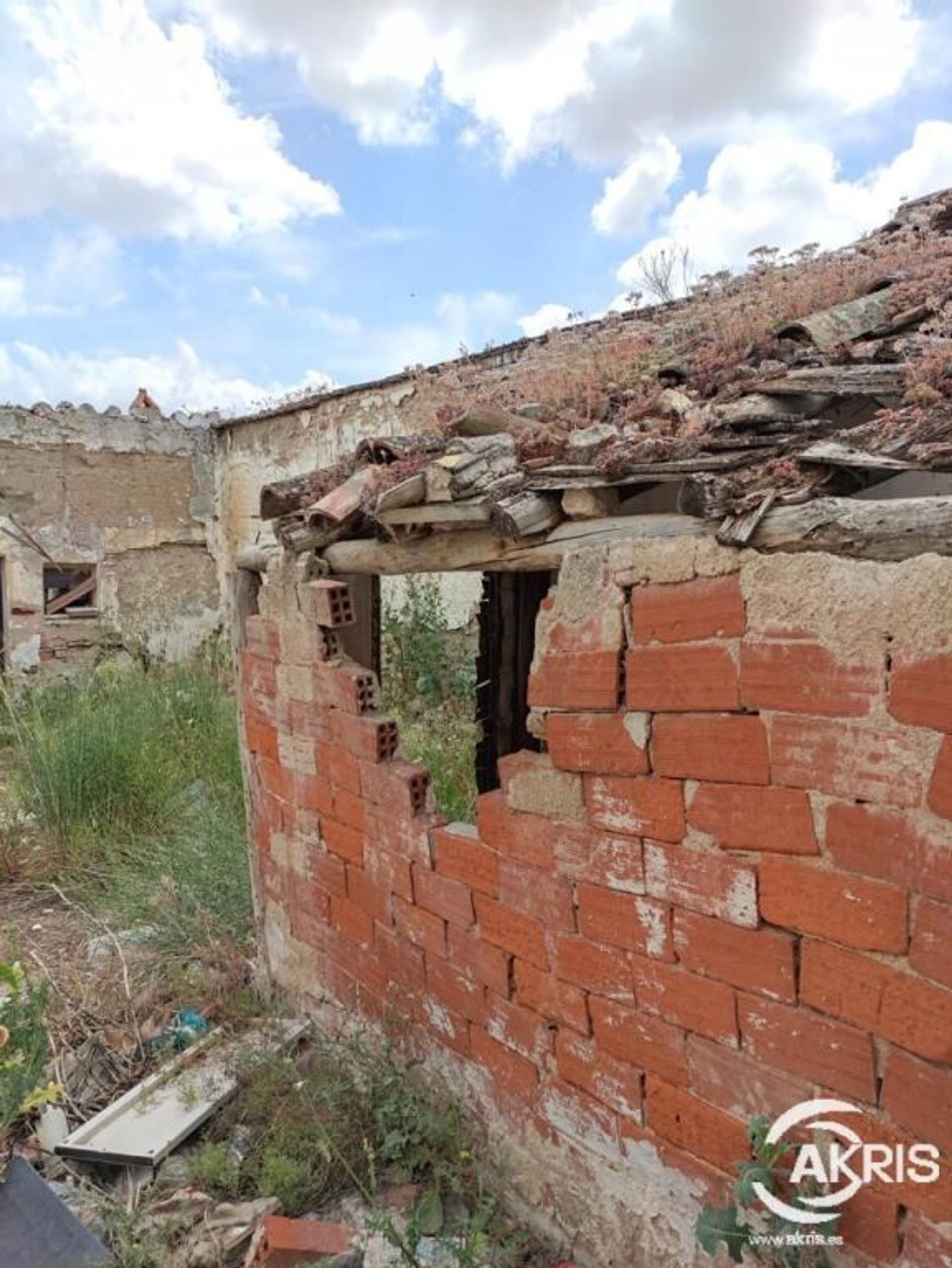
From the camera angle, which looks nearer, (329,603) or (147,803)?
(329,603)

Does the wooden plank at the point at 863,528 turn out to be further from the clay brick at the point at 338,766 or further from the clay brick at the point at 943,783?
the clay brick at the point at 338,766

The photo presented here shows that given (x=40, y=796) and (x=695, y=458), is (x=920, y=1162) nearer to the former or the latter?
(x=695, y=458)

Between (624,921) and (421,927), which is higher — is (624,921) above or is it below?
above

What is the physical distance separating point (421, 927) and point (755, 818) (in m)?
1.50

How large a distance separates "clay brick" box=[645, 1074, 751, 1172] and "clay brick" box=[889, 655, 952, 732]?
45.5 inches

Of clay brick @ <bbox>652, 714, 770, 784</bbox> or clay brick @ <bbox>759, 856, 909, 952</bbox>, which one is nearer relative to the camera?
clay brick @ <bbox>759, 856, 909, 952</bbox>

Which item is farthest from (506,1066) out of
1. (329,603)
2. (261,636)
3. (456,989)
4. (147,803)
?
(147,803)

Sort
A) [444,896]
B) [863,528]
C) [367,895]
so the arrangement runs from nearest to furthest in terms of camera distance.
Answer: [863,528] < [444,896] < [367,895]

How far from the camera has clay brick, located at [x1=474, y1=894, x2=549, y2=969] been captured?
2676 millimetres

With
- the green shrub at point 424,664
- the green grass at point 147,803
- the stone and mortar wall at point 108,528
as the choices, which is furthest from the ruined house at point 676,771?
the stone and mortar wall at point 108,528

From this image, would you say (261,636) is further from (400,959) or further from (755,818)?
(755,818)

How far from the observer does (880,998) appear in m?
1.90

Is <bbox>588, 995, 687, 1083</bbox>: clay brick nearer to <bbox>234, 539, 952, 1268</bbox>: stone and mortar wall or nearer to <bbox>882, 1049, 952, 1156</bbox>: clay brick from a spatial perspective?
<bbox>234, 539, 952, 1268</bbox>: stone and mortar wall

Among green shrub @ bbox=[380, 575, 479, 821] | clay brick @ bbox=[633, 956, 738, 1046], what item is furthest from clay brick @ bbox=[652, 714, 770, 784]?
green shrub @ bbox=[380, 575, 479, 821]
